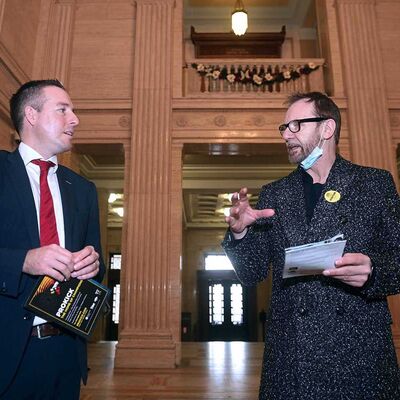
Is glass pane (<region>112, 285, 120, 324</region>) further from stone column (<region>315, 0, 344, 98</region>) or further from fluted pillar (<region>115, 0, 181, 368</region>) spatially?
stone column (<region>315, 0, 344, 98</region>)

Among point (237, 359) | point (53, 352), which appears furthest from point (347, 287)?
point (237, 359)

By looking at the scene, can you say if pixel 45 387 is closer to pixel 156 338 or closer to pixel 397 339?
pixel 156 338

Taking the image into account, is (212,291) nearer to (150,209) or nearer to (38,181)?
(150,209)

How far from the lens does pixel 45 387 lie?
160 cm

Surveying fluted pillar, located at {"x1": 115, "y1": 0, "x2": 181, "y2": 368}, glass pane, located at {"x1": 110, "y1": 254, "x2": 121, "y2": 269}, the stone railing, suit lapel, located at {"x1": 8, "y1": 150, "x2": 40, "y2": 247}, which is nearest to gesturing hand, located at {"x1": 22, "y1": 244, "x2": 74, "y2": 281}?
suit lapel, located at {"x1": 8, "y1": 150, "x2": 40, "y2": 247}

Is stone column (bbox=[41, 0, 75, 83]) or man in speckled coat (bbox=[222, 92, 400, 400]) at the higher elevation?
stone column (bbox=[41, 0, 75, 83])

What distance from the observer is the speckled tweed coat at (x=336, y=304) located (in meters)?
1.54

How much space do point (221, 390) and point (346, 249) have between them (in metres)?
3.48

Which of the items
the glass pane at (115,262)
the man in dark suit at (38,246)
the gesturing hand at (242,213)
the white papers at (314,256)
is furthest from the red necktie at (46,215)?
the glass pane at (115,262)

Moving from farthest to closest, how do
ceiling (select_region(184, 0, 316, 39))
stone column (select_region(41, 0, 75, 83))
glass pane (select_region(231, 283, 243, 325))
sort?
glass pane (select_region(231, 283, 243, 325)), ceiling (select_region(184, 0, 316, 39)), stone column (select_region(41, 0, 75, 83))

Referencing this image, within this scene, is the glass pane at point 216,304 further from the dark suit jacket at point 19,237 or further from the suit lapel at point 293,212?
the suit lapel at point 293,212

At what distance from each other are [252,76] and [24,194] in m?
6.90

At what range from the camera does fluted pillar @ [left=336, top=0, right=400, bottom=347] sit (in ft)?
23.2

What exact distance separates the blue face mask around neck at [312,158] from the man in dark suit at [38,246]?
1.06 m
